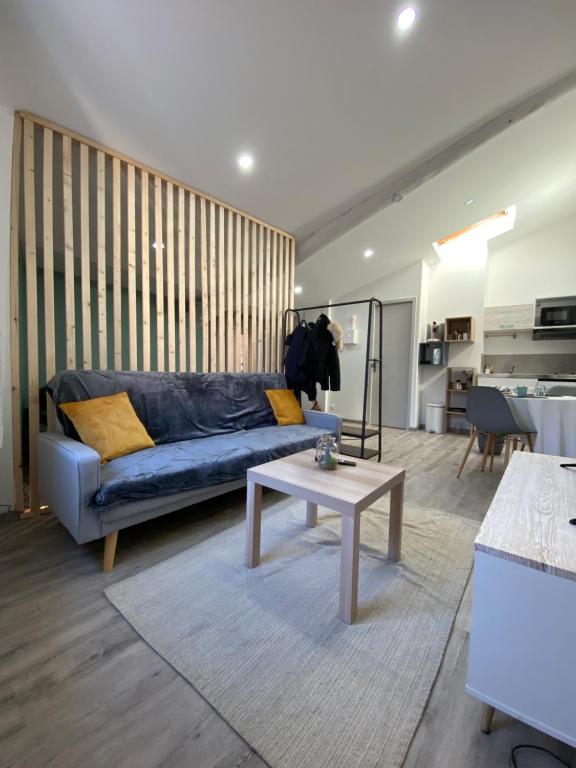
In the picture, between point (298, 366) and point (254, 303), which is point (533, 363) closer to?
point (298, 366)

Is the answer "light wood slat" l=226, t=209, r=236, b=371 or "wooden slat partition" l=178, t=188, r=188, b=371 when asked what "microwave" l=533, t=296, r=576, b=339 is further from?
"wooden slat partition" l=178, t=188, r=188, b=371

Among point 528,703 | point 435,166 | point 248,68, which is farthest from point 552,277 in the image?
point 528,703

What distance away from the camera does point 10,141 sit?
2.07m

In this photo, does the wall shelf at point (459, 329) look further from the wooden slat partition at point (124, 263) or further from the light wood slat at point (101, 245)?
the light wood slat at point (101, 245)

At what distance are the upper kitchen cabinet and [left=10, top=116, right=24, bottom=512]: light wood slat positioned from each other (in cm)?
568

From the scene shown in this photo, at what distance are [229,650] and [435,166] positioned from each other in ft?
13.8

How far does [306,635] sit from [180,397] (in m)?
1.87

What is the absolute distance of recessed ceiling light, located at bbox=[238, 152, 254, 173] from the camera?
277 cm

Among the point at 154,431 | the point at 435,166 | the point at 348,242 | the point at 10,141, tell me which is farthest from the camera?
the point at 348,242


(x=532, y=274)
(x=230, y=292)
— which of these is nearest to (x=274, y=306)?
(x=230, y=292)

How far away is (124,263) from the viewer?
4301 millimetres

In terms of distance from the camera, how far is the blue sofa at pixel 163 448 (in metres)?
1.58

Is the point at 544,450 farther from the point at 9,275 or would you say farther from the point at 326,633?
the point at 9,275

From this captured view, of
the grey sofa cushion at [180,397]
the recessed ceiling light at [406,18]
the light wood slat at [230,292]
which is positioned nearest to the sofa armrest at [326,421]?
the grey sofa cushion at [180,397]
